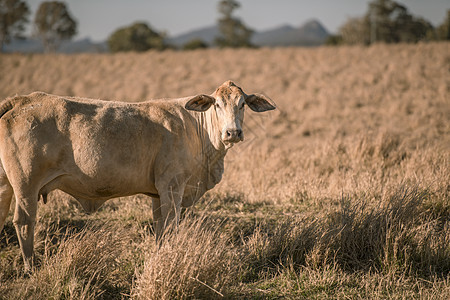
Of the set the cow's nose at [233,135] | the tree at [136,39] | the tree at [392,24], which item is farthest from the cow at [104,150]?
the tree at [136,39]

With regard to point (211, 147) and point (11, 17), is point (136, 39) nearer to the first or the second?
point (11, 17)

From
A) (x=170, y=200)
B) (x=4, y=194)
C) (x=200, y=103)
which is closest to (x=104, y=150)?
(x=170, y=200)

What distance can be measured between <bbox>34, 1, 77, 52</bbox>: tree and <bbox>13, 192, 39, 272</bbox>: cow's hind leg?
4981cm

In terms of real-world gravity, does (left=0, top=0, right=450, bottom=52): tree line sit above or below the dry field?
above

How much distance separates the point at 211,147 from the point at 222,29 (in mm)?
52164

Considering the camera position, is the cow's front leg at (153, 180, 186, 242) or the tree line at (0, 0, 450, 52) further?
the tree line at (0, 0, 450, 52)

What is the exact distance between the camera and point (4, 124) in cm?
482

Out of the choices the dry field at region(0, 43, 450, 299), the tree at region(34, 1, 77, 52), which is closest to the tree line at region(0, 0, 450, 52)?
the tree at region(34, 1, 77, 52)

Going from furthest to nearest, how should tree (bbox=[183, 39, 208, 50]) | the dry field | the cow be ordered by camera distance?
tree (bbox=[183, 39, 208, 50]) < the cow < the dry field

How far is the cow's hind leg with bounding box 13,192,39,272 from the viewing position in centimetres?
486

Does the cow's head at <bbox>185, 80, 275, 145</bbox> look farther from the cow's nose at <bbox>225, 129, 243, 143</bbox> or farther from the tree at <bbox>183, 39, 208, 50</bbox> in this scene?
the tree at <bbox>183, 39, 208, 50</bbox>

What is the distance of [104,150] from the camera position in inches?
196

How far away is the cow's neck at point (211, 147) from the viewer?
5977 mm

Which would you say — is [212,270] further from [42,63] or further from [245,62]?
[42,63]
